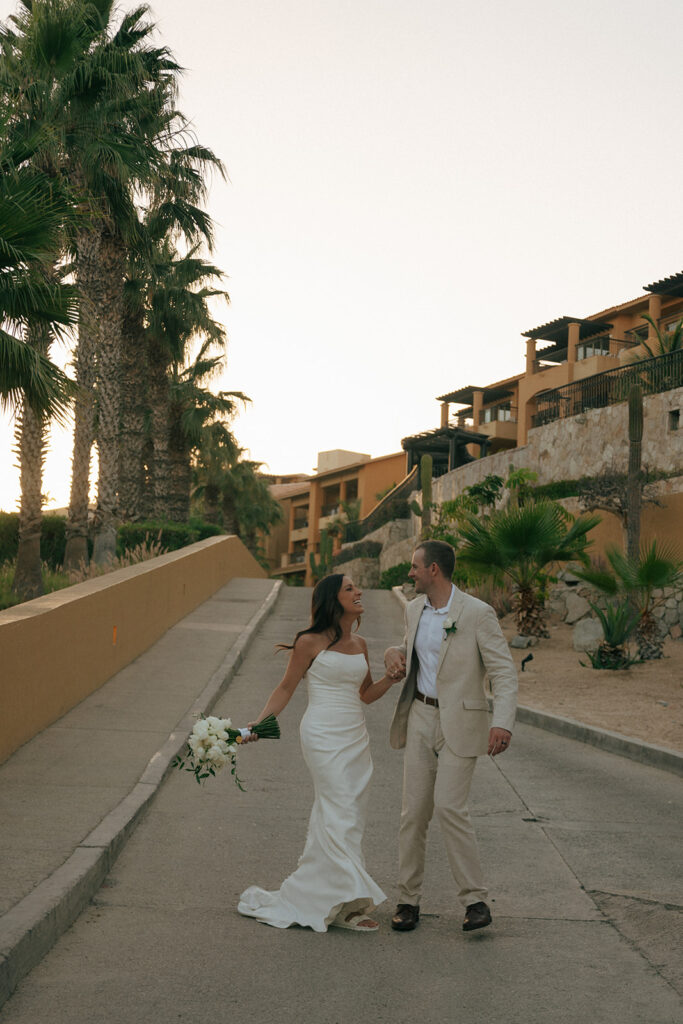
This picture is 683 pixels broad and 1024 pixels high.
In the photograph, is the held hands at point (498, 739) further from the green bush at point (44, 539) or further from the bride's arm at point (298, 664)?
the green bush at point (44, 539)

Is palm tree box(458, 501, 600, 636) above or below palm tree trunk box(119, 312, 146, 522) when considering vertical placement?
below

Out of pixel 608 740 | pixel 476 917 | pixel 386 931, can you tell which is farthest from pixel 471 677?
pixel 608 740

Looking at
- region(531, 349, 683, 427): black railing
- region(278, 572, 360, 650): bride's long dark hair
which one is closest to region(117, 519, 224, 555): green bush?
region(531, 349, 683, 427): black railing

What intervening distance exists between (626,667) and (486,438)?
29586mm

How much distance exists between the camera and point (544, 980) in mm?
4668

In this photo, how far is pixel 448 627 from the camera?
5543 mm

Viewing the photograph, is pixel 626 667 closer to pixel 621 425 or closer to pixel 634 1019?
pixel 621 425

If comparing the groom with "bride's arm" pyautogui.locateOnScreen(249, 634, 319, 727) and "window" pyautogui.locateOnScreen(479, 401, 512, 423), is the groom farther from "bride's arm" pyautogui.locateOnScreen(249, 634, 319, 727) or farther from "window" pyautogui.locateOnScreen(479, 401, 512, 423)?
"window" pyautogui.locateOnScreen(479, 401, 512, 423)

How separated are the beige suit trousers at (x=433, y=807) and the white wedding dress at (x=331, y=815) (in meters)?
0.22

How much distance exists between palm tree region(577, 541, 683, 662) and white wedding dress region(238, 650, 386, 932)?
1176cm

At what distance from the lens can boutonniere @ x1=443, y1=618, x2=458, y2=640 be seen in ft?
18.2

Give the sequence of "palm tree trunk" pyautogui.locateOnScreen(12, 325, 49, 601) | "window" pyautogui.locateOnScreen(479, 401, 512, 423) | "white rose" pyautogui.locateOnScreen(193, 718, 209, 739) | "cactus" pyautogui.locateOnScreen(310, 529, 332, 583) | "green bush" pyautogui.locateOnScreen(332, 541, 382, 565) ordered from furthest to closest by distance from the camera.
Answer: "cactus" pyautogui.locateOnScreen(310, 529, 332, 583) < "window" pyautogui.locateOnScreen(479, 401, 512, 423) < "green bush" pyautogui.locateOnScreen(332, 541, 382, 565) < "palm tree trunk" pyautogui.locateOnScreen(12, 325, 49, 601) < "white rose" pyautogui.locateOnScreen(193, 718, 209, 739)

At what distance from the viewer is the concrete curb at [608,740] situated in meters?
10.7

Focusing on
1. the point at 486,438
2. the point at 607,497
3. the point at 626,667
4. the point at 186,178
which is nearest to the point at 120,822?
the point at 626,667
